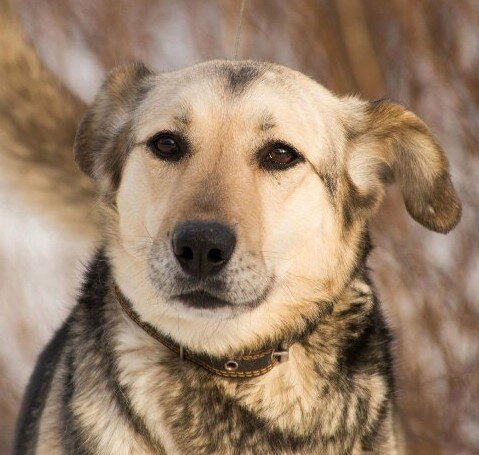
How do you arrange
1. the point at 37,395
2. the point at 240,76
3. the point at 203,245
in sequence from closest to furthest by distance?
1. the point at 203,245
2. the point at 240,76
3. the point at 37,395

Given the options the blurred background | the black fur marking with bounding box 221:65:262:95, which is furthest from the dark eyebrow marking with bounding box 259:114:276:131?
the blurred background

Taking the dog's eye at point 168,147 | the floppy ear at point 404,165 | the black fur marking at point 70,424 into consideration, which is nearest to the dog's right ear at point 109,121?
the dog's eye at point 168,147

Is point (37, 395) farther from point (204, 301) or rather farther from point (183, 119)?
point (183, 119)

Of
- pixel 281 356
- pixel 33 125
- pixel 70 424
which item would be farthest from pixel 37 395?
pixel 33 125

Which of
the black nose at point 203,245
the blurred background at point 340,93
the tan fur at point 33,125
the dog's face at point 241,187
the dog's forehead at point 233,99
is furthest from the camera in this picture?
the tan fur at point 33,125

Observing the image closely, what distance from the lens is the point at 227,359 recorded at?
2557 mm

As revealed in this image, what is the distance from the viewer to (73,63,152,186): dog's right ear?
2.89 meters

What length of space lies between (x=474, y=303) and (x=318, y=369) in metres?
2.66

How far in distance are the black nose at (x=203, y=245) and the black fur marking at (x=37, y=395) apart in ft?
2.92

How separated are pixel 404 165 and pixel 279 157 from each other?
56 cm

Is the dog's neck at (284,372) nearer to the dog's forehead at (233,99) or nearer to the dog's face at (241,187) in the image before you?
the dog's face at (241,187)

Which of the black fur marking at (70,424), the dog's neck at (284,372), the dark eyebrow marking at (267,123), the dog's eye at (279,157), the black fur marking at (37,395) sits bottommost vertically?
the black fur marking at (37,395)

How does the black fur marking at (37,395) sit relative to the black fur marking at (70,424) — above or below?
below

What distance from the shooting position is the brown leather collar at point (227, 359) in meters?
2.53
